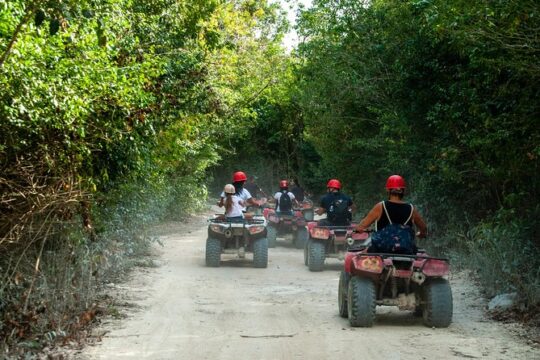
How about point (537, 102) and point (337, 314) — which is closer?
point (537, 102)

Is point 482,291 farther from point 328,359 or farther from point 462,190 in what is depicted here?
point 328,359

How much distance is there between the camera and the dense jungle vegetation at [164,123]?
26.4 feet

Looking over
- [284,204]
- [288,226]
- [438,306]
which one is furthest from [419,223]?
[284,204]

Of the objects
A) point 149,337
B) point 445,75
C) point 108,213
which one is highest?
point 445,75

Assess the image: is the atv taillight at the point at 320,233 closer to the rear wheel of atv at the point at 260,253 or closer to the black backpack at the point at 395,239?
the rear wheel of atv at the point at 260,253

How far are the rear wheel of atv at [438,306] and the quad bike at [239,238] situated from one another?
674 centimetres

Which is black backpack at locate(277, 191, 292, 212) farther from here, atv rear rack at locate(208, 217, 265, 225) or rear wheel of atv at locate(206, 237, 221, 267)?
rear wheel of atv at locate(206, 237, 221, 267)

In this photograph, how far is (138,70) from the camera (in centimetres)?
970

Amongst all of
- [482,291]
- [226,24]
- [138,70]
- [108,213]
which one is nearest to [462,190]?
[482,291]

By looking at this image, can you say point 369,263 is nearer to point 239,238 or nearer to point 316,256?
point 316,256

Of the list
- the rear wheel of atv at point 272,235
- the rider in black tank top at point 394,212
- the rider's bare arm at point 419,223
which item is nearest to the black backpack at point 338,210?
the rear wheel of atv at point 272,235

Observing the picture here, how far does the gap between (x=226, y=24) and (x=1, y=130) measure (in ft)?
68.4

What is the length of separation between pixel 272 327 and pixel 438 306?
2016 millimetres

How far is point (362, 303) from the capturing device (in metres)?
9.38
